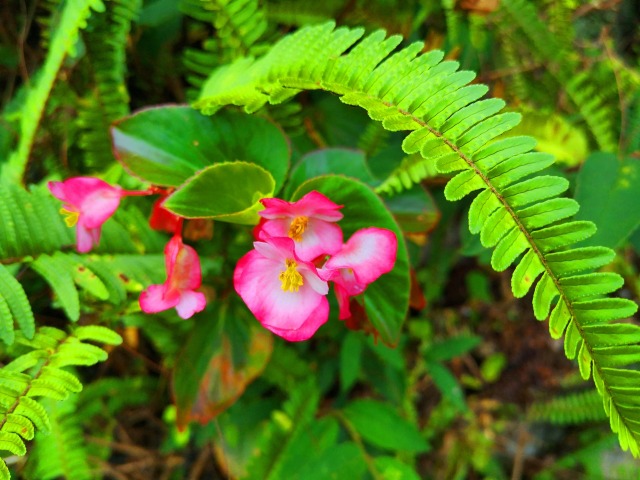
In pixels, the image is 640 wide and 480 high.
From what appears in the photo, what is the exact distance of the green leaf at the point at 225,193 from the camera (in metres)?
0.68

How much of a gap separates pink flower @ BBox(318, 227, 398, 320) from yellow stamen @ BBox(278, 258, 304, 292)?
35 millimetres

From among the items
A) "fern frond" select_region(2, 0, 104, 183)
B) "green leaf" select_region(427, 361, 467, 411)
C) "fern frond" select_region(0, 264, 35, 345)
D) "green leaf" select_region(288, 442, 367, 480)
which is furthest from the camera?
"green leaf" select_region(427, 361, 467, 411)

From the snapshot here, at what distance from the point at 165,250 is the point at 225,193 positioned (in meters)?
0.12

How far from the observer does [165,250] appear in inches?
28.6

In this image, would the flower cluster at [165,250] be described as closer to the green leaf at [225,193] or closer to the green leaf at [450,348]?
the green leaf at [225,193]

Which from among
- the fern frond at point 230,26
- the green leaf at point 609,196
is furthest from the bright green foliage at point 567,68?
the fern frond at point 230,26

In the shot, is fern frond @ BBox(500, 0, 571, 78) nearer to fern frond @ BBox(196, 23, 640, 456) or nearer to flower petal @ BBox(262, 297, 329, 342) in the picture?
fern frond @ BBox(196, 23, 640, 456)

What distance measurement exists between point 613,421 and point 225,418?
32.6 inches

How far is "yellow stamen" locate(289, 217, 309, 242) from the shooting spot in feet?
2.16

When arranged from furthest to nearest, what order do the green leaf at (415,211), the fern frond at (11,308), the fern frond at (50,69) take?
the green leaf at (415,211)
the fern frond at (50,69)
the fern frond at (11,308)

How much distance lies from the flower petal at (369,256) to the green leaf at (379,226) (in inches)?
3.2

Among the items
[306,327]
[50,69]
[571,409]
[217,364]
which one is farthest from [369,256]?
[571,409]

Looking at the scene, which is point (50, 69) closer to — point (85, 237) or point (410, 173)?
point (85, 237)

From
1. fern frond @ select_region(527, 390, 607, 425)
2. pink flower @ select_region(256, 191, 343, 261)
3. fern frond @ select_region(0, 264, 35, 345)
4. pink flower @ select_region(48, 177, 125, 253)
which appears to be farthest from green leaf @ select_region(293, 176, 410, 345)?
fern frond @ select_region(527, 390, 607, 425)
